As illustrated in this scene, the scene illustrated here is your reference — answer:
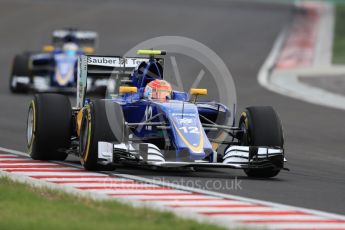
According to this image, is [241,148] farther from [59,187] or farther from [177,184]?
[59,187]

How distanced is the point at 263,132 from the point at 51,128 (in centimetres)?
304

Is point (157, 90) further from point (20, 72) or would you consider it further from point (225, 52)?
point (225, 52)

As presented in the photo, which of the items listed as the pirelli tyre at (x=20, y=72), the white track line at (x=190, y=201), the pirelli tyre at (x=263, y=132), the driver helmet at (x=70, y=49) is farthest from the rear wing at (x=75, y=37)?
the white track line at (x=190, y=201)

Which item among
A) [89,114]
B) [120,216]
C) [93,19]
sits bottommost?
[120,216]

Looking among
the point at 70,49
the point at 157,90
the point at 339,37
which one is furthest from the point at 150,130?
the point at 339,37

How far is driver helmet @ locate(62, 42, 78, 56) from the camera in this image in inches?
1174

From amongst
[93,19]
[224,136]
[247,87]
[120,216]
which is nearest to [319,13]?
[93,19]

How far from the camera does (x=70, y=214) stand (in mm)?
10062

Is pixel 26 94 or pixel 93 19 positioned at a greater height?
pixel 93 19

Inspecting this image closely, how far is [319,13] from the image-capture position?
60.5 metres

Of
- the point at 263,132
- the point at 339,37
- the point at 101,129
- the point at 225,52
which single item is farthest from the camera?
the point at 339,37

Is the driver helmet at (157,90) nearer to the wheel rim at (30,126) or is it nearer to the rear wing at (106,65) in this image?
the rear wing at (106,65)

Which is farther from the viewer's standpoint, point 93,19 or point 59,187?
point 93,19

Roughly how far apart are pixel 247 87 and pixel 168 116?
16870 mm
